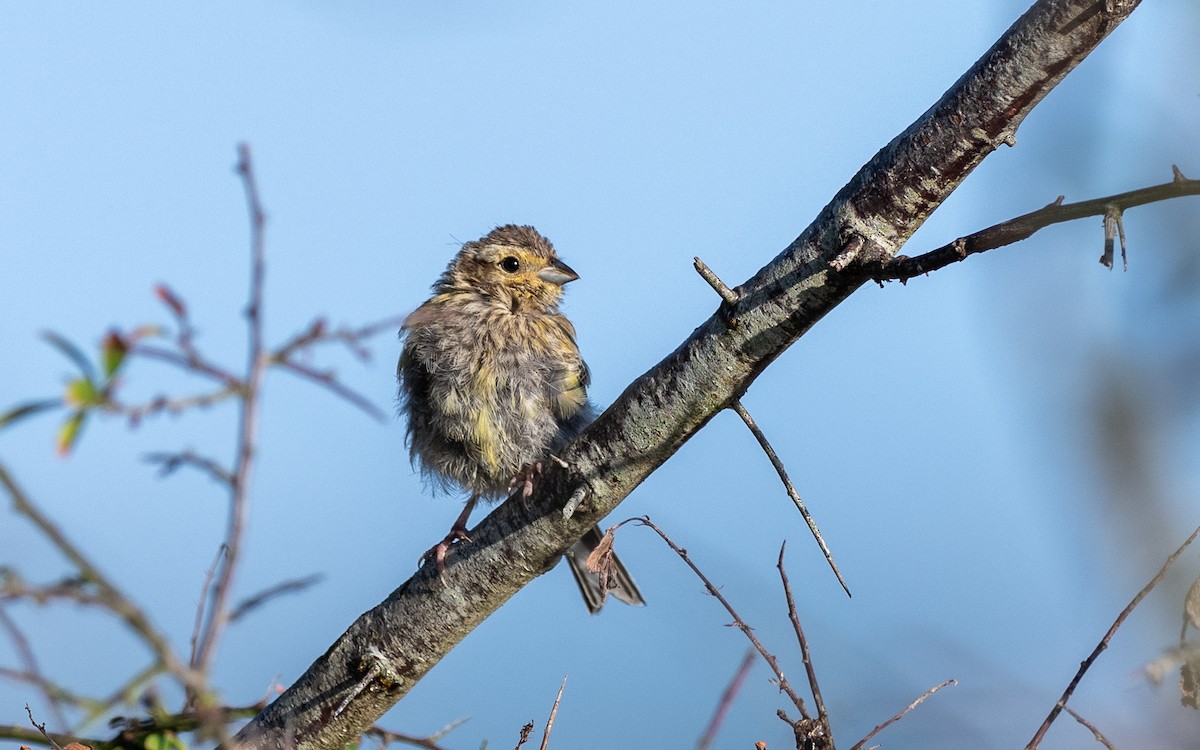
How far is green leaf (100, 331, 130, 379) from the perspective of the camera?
1.75 metres

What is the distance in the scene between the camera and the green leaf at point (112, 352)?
1755 millimetres

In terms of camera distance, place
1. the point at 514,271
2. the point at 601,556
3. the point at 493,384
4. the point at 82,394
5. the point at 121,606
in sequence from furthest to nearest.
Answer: the point at 514,271 → the point at 493,384 → the point at 601,556 → the point at 82,394 → the point at 121,606

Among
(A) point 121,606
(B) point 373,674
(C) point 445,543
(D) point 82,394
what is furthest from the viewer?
(C) point 445,543

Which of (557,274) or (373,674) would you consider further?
(557,274)

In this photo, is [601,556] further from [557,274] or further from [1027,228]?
[557,274]

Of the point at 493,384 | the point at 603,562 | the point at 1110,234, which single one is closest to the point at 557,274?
the point at 493,384

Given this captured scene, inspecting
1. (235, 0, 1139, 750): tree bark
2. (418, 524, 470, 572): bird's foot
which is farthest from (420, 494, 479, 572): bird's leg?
(235, 0, 1139, 750): tree bark

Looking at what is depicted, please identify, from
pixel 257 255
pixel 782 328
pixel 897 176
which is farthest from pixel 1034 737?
pixel 257 255

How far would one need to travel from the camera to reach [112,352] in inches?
69.2

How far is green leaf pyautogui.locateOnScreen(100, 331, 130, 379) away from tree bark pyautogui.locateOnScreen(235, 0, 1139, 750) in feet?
4.89

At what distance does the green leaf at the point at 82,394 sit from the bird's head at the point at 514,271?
3.50 m

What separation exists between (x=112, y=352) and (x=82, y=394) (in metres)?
0.08

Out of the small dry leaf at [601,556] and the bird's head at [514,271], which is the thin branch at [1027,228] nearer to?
the small dry leaf at [601,556]

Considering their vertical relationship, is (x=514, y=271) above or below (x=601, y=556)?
above
